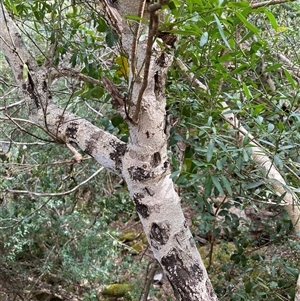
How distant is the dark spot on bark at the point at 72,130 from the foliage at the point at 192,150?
0.07 m

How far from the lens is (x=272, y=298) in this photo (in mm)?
1192

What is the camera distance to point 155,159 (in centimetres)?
78

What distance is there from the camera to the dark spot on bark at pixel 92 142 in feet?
2.81

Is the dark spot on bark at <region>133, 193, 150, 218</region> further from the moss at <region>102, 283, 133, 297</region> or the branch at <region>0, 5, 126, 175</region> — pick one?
the moss at <region>102, 283, 133, 297</region>

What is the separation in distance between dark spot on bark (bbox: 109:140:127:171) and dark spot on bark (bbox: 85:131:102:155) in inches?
1.8

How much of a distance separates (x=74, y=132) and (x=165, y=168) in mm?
249

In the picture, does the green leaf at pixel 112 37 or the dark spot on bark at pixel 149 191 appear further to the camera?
the green leaf at pixel 112 37

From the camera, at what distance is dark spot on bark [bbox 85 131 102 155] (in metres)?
0.86

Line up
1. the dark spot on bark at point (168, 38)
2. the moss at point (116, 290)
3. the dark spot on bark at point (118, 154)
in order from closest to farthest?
the dark spot on bark at point (168, 38), the dark spot on bark at point (118, 154), the moss at point (116, 290)

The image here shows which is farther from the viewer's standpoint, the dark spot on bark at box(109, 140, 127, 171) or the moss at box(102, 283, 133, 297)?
the moss at box(102, 283, 133, 297)

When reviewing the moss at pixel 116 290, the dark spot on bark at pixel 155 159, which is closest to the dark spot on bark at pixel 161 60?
the dark spot on bark at pixel 155 159

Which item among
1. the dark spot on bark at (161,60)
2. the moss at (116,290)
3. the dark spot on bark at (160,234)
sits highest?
the dark spot on bark at (161,60)

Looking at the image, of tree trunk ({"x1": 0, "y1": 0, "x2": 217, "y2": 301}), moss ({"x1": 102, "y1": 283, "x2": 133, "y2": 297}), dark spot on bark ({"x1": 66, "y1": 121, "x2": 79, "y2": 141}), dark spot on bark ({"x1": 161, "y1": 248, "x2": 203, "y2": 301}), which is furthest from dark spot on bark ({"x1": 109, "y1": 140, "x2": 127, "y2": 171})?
moss ({"x1": 102, "y1": 283, "x2": 133, "y2": 297})

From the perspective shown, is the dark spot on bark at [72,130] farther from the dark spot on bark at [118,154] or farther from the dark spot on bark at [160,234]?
the dark spot on bark at [160,234]
